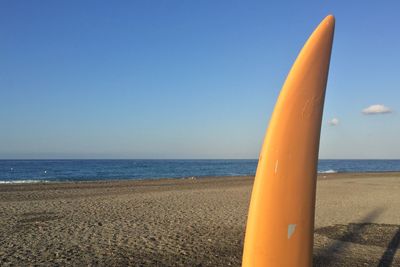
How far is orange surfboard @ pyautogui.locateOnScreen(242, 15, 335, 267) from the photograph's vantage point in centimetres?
348

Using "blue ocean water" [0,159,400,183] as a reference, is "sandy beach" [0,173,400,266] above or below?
above

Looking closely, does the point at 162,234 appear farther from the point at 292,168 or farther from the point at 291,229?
the point at 292,168

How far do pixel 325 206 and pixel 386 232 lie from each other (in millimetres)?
5144

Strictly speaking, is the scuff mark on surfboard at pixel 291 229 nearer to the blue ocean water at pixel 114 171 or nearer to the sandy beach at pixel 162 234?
the sandy beach at pixel 162 234

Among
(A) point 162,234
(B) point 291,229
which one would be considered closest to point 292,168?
(B) point 291,229

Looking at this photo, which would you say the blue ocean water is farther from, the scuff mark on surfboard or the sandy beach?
the scuff mark on surfboard

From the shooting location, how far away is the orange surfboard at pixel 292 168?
11.4 feet

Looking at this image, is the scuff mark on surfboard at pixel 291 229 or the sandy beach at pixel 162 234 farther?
the sandy beach at pixel 162 234

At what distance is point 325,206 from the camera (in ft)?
48.9

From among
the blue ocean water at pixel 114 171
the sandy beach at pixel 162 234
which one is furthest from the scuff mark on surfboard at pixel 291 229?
the blue ocean water at pixel 114 171

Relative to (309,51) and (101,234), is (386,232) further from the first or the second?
(309,51)

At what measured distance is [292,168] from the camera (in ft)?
11.5

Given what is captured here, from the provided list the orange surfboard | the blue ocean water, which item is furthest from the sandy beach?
the blue ocean water

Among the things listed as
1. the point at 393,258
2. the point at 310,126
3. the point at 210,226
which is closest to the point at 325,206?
the point at 210,226
